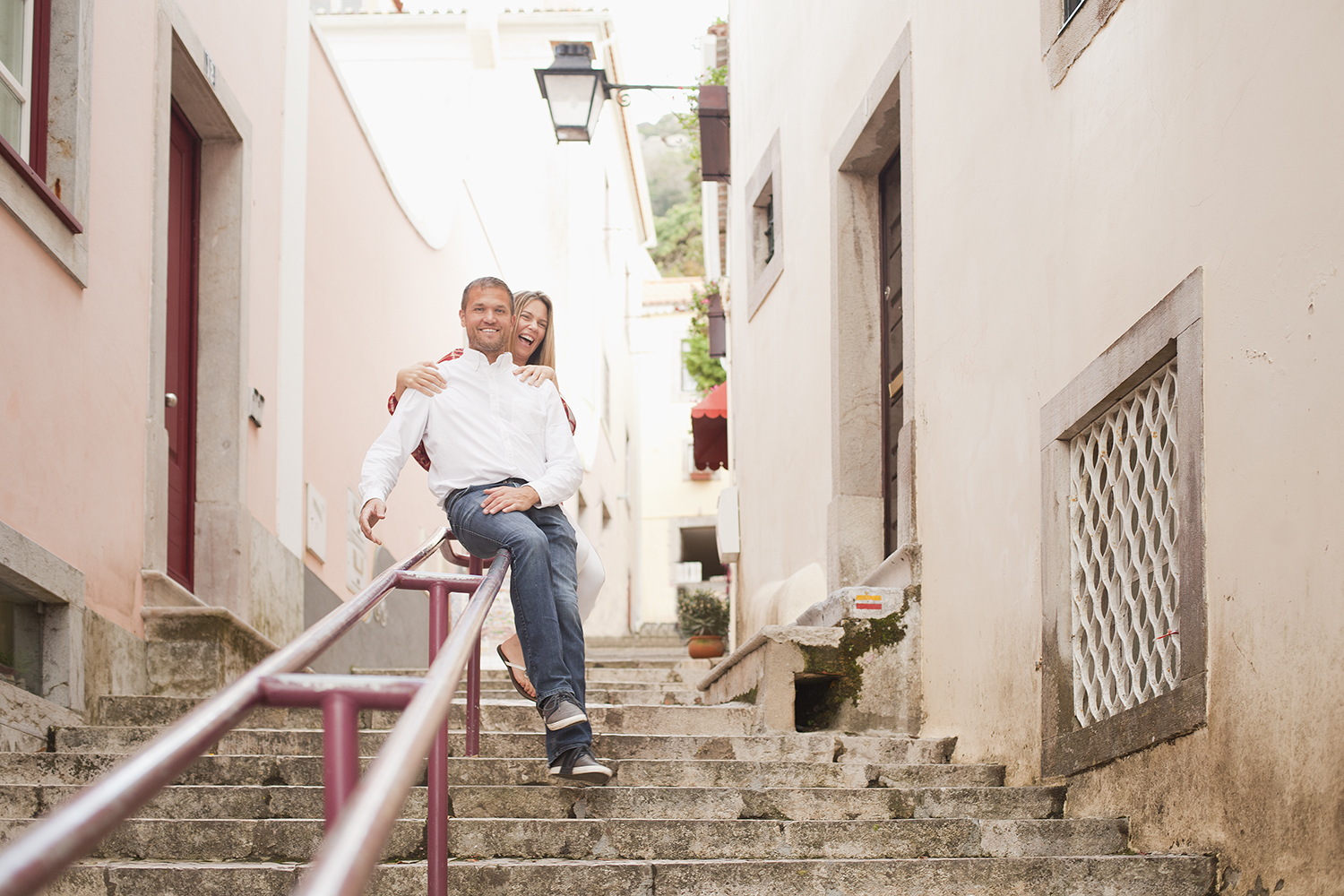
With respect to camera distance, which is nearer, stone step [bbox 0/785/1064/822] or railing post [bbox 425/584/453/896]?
Result: railing post [bbox 425/584/453/896]

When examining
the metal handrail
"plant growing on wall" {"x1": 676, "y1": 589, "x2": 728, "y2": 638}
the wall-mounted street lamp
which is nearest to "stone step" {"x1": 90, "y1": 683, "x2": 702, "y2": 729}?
the metal handrail

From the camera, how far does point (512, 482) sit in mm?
4316

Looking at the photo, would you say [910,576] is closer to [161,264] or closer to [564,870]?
[564,870]

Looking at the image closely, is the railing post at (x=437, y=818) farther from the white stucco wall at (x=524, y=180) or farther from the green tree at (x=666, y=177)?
the green tree at (x=666, y=177)

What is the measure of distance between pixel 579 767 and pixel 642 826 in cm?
25

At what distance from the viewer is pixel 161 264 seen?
679cm

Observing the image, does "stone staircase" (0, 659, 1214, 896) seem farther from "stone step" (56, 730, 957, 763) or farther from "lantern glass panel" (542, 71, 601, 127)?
"lantern glass panel" (542, 71, 601, 127)

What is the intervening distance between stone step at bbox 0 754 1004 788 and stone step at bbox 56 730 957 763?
0.61 ft

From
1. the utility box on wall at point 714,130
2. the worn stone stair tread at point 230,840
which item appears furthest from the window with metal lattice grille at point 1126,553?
the utility box on wall at point 714,130

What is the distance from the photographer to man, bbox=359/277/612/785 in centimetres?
403

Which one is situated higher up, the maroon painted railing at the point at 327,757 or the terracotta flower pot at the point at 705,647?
the maroon painted railing at the point at 327,757

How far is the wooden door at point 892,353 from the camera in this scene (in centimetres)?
794

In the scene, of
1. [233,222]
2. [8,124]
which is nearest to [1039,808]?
[8,124]

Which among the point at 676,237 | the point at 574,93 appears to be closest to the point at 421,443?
the point at 574,93
